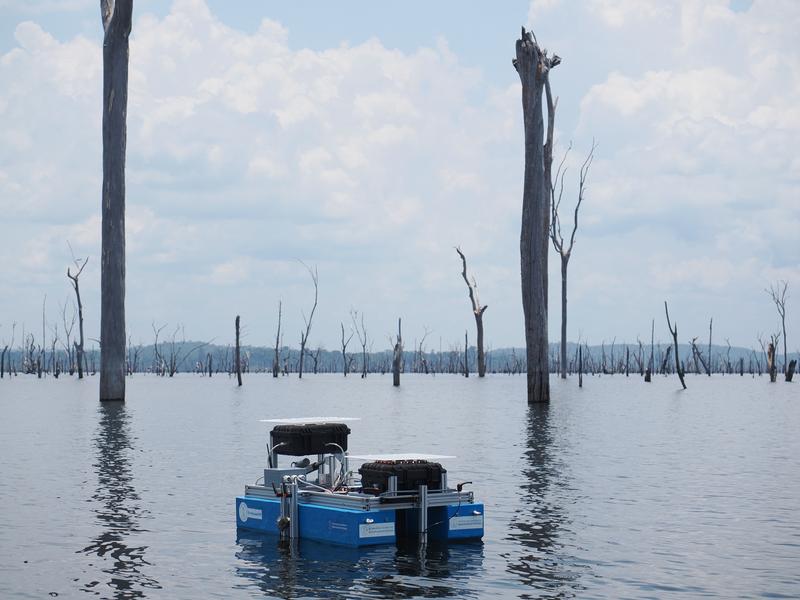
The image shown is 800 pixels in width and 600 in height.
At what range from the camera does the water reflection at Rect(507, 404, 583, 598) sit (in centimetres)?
1305

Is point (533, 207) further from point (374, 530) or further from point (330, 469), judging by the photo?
point (374, 530)

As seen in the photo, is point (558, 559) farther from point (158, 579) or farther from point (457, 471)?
point (457, 471)

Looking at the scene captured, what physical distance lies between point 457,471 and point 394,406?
30.4 meters

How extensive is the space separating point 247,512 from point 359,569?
10.6 ft

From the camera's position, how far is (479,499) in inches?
780

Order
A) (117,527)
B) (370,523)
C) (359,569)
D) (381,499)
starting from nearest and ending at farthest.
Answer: (359,569) → (370,523) → (381,499) → (117,527)

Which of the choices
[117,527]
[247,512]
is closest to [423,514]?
[247,512]

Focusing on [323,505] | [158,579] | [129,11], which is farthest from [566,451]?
[129,11]

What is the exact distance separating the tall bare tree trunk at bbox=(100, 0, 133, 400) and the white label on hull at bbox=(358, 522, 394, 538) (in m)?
32.3

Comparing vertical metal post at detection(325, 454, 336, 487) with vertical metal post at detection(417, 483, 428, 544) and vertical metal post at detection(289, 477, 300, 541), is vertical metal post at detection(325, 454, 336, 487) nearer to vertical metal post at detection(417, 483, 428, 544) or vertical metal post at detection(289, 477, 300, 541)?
vertical metal post at detection(289, 477, 300, 541)

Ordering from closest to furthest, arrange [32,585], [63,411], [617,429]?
1. [32,585]
2. [617,429]
3. [63,411]

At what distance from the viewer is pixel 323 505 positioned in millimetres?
15383

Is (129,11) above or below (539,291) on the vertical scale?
above

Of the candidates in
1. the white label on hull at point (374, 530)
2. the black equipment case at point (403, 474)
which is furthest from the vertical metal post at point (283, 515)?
the white label on hull at point (374, 530)
